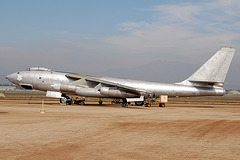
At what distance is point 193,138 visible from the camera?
39.1 feet

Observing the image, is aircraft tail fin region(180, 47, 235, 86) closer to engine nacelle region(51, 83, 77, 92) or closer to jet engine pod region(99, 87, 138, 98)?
jet engine pod region(99, 87, 138, 98)

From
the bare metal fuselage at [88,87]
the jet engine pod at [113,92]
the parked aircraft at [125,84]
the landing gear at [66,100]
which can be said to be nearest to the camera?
the jet engine pod at [113,92]

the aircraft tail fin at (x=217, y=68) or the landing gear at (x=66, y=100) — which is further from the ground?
the aircraft tail fin at (x=217, y=68)

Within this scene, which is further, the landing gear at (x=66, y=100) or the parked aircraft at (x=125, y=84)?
the landing gear at (x=66, y=100)

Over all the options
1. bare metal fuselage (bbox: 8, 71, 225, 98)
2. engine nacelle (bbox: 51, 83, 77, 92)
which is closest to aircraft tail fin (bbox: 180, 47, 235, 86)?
bare metal fuselage (bbox: 8, 71, 225, 98)

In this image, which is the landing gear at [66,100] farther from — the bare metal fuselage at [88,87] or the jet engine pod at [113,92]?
the jet engine pod at [113,92]

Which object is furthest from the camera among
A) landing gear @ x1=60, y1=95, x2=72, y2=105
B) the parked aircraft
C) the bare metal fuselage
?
landing gear @ x1=60, y1=95, x2=72, y2=105

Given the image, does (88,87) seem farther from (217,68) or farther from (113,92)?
(217,68)

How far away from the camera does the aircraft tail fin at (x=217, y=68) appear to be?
113 feet

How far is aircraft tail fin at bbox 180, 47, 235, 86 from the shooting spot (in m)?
34.3

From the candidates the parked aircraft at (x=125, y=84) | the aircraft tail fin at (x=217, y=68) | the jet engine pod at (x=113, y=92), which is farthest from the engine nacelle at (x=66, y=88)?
the aircraft tail fin at (x=217, y=68)

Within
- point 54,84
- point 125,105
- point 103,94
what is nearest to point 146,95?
point 125,105

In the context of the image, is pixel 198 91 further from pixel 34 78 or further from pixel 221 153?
pixel 221 153

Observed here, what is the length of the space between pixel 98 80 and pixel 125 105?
4.61 metres
